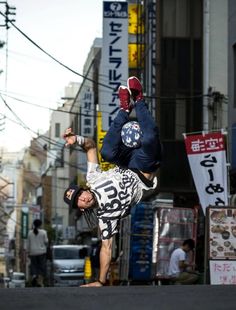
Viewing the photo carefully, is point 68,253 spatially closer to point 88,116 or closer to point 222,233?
point 88,116

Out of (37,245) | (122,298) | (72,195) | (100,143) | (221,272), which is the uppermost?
(100,143)

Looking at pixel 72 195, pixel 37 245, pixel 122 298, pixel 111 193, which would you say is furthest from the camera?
pixel 37 245

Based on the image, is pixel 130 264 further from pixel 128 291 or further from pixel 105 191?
pixel 128 291

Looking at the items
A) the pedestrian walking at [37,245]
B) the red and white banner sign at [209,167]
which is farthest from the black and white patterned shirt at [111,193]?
the red and white banner sign at [209,167]

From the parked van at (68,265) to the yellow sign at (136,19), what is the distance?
30.3 ft

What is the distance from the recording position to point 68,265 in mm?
34688

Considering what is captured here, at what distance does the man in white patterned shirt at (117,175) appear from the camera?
28.9ft

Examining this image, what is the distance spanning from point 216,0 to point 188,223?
44.4 ft

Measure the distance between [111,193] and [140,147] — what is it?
0.61m

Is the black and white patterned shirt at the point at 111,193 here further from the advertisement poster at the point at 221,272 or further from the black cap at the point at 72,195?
the advertisement poster at the point at 221,272

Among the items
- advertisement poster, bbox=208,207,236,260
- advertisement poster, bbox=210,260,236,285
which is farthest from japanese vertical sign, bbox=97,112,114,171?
advertisement poster, bbox=210,260,236,285

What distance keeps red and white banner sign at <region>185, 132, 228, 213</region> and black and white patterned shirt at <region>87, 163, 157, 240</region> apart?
1195cm

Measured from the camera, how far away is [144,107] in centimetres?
934

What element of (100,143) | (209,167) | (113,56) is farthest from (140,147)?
(113,56)
